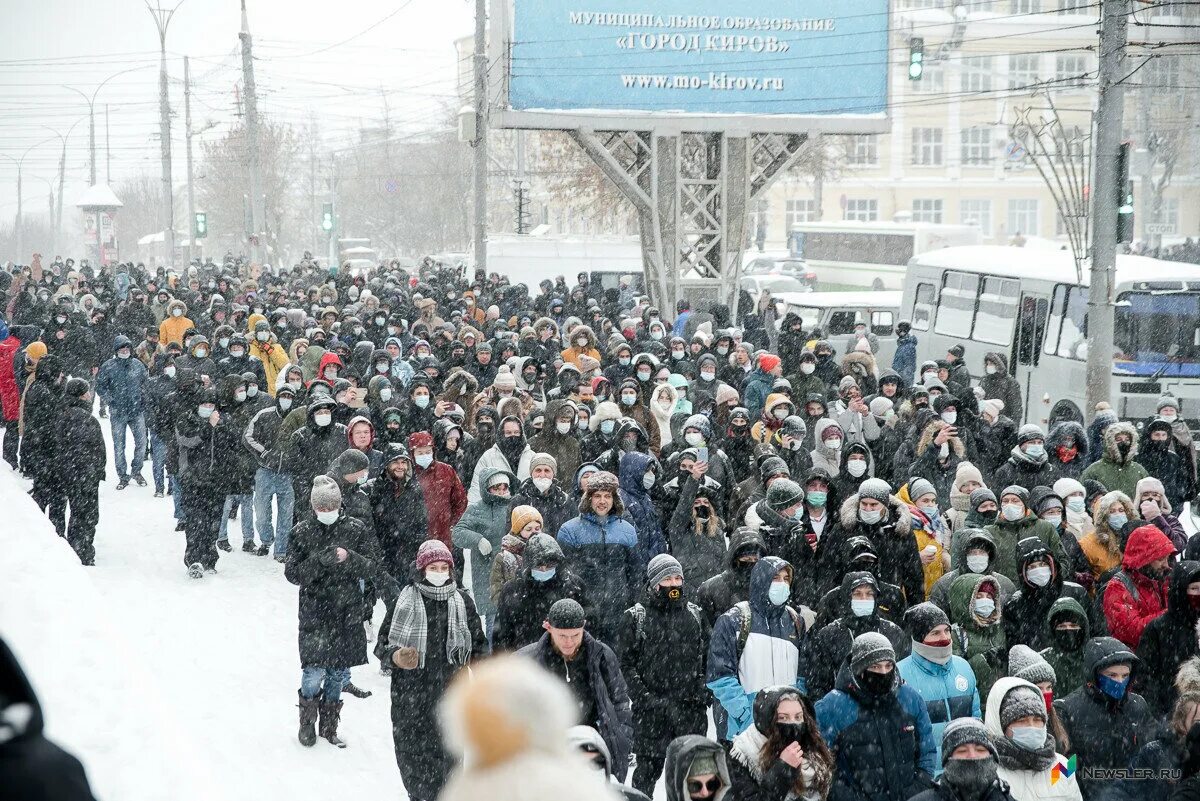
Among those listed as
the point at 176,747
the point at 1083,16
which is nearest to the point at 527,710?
the point at 176,747

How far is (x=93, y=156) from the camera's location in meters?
61.9

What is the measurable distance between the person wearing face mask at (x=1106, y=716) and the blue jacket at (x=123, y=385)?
11.4m

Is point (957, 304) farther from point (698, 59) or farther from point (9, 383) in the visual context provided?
point (9, 383)

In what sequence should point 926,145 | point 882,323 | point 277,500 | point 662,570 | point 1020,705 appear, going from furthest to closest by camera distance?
point 926,145, point 882,323, point 277,500, point 662,570, point 1020,705

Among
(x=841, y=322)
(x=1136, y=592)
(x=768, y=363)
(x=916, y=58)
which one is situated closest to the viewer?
(x=1136, y=592)

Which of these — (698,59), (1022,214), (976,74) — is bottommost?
(1022,214)

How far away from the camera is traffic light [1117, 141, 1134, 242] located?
14875 mm

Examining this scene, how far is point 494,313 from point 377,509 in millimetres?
10851

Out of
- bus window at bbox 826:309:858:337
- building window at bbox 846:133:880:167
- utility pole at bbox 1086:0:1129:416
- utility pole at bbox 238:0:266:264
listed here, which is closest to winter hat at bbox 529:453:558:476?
utility pole at bbox 1086:0:1129:416

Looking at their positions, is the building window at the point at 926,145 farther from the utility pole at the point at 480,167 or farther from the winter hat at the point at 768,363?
the winter hat at the point at 768,363

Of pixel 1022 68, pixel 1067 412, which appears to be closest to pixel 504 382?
pixel 1067 412

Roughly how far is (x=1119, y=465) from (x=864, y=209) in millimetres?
65744

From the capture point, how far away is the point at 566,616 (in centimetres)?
621

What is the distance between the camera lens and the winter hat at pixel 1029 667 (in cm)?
607
